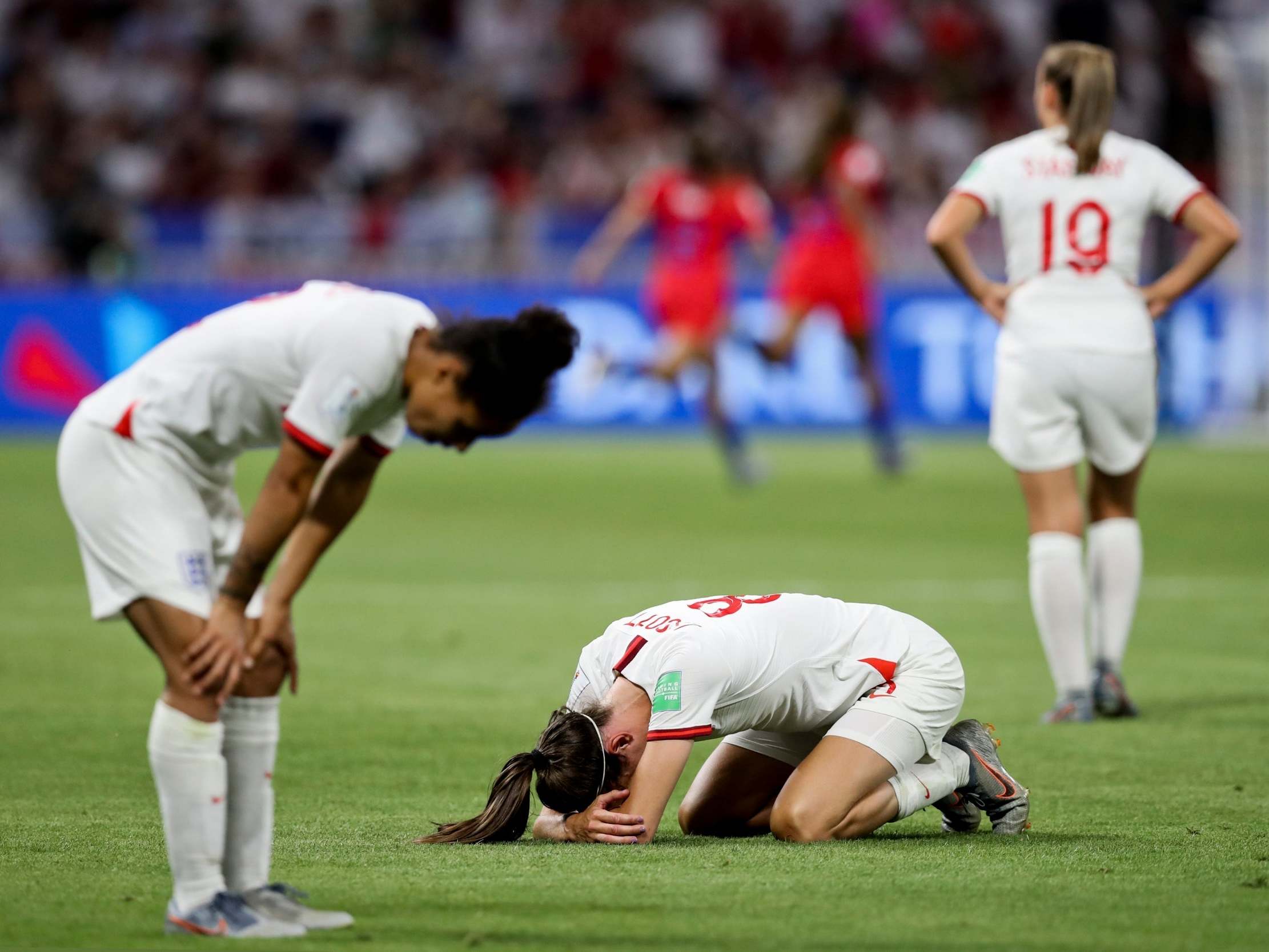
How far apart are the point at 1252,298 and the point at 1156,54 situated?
17.8ft

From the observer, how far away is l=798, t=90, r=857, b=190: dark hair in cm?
1593

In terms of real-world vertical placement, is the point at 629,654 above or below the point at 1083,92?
below

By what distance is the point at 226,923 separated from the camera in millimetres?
3826

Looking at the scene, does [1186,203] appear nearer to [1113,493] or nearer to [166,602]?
[1113,493]

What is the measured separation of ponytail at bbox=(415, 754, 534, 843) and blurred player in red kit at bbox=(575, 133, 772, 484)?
1179cm

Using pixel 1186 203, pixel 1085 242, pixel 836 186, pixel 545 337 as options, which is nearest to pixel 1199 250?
pixel 1186 203

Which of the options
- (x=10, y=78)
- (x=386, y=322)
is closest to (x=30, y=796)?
(x=386, y=322)

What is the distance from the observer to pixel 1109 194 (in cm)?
679

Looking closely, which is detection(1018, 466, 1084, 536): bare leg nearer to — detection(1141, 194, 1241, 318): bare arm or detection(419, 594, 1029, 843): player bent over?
detection(1141, 194, 1241, 318): bare arm

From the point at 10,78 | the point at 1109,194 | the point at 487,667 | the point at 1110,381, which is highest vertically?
the point at 10,78

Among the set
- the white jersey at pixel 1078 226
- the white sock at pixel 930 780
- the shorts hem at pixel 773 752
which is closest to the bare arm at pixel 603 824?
the shorts hem at pixel 773 752

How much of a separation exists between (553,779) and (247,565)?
45.7 inches

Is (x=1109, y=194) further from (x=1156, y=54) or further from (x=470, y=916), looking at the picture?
(x=1156, y=54)

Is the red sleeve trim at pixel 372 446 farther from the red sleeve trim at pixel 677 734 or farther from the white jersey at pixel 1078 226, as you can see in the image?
the white jersey at pixel 1078 226
